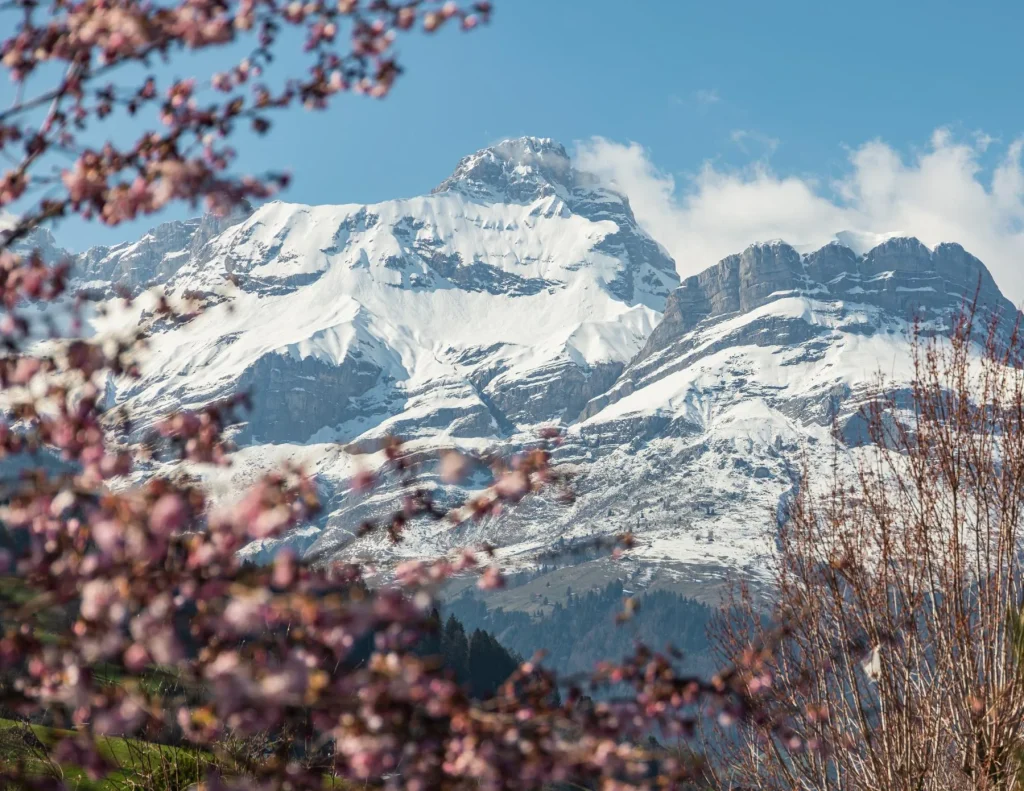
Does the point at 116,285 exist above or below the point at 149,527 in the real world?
above

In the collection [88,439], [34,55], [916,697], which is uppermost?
[34,55]

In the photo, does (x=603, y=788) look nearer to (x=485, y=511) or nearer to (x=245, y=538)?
(x=485, y=511)

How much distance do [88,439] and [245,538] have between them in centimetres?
106

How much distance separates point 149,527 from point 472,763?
145 cm

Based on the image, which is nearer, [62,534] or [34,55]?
[62,534]

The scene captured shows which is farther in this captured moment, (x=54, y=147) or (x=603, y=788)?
(x=54, y=147)

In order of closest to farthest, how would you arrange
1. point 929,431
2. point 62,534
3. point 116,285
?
1. point 62,534
2. point 116,285
3. point 929,431

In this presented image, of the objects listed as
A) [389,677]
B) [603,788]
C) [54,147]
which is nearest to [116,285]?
[54,147]

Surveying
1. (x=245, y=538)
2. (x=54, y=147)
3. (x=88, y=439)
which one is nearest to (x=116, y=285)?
(x=54, y=147)

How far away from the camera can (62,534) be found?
3912mm

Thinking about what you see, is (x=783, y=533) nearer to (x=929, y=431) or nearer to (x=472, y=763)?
(x=929, y=431)

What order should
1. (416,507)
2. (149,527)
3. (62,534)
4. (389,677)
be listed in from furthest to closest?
(416,507)
(62,534)
(389,677)
(149,527)

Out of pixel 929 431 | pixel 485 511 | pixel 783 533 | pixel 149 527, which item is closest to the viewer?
pixel 149 527

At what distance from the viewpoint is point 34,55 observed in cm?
489
